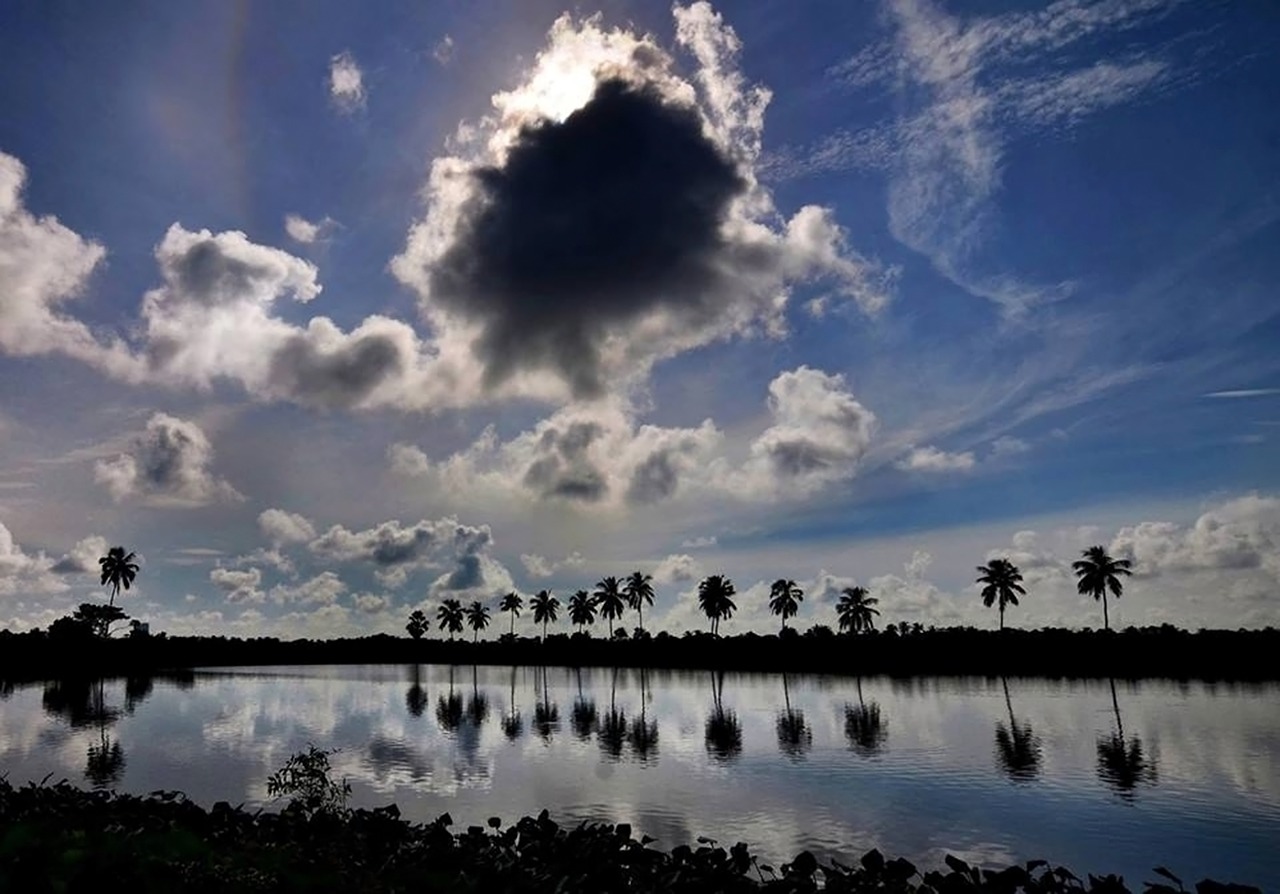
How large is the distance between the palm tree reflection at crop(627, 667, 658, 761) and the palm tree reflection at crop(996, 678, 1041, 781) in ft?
60.4

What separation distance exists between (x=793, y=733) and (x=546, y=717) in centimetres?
2247

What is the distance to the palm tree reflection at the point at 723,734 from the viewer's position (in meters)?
47.2

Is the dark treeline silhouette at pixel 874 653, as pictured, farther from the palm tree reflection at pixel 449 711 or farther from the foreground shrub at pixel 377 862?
the foreground shrub at pixel 377 862

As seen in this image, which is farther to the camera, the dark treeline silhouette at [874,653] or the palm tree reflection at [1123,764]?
the dark treeline silhouette at [874,653]

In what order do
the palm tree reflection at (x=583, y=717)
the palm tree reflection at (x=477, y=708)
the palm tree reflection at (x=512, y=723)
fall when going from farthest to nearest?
1. the palm tree reflection at (x=477, y=708)
2. the palm tree reflection at (x=583, y=717)
3. the palm tree reflection at (x=512, y=723)

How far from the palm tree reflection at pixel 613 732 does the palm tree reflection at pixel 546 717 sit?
11.8ft

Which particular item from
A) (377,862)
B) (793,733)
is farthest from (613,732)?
(377,862)

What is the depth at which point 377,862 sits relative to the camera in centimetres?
1766

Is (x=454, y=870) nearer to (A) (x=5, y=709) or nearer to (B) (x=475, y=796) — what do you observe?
(B) (x=475, y=796)

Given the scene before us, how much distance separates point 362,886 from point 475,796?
21.1 meters

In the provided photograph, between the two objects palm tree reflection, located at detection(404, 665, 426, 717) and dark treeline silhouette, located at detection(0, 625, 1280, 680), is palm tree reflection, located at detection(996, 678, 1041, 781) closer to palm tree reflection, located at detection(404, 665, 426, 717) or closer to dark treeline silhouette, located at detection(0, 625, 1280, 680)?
palm tree reflection, located at detection(404, 665, 426, 717)

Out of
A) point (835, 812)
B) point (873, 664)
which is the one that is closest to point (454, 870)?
point (835, 812)

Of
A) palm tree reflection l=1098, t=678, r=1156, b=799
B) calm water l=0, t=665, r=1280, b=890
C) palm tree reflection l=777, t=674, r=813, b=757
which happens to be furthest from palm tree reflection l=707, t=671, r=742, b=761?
palm tree reflection l=1098, t=678, r=1156, b=799

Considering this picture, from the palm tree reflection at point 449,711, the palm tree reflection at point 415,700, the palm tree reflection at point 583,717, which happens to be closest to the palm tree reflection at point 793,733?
the palm tree reflection at point 583,717
